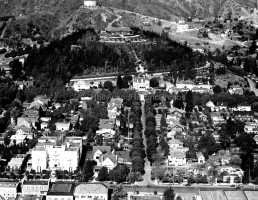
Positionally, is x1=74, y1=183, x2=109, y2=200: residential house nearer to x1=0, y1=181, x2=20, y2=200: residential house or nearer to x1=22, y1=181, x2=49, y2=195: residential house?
x1=22, y1=181, x2=49, y2=195: residential house

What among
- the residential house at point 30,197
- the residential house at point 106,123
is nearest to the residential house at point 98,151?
the residential house at point 106,123

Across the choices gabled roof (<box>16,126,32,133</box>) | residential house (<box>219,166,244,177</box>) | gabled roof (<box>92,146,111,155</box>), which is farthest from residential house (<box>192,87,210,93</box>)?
gabled roof (<box>16,126,32,133</box>)

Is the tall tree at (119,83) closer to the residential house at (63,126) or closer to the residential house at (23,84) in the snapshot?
the residential house at (23,84)

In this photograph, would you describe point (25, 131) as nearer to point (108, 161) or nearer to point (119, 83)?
point (108, 161)

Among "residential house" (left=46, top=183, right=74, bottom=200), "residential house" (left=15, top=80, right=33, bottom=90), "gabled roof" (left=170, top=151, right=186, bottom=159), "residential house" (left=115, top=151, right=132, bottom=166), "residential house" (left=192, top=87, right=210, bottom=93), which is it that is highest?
"residential house" (left=192, top=87, right=210, bottom=93)

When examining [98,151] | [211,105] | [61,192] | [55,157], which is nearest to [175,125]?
[211,105]

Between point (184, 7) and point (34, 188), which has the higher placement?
point (184, 7)

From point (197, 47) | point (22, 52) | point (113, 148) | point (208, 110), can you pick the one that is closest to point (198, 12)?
point (197, 47)
